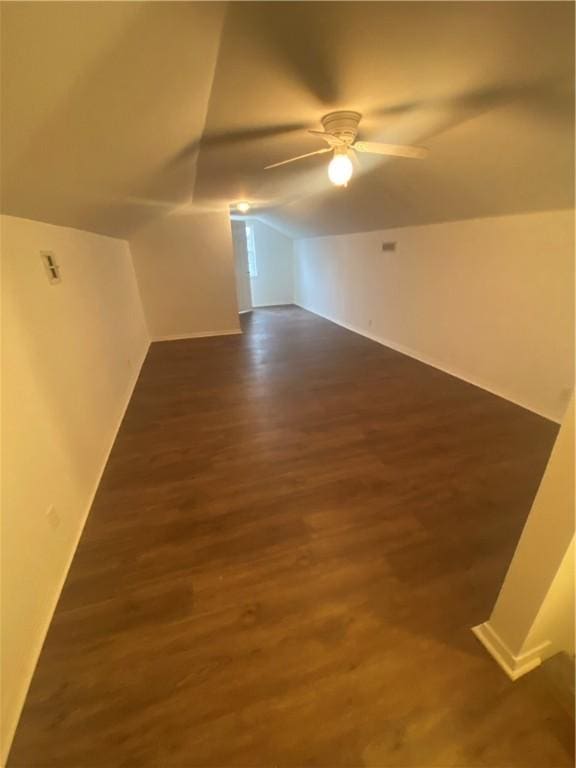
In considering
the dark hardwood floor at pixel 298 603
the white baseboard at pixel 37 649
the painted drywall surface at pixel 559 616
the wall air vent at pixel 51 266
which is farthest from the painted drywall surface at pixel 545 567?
the wall air vent at pixel 51 266

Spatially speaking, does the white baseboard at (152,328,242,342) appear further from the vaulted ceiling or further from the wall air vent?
the wall air vent

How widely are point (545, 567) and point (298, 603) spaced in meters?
0.97

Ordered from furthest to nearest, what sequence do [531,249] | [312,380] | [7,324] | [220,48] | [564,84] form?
[312,380] < [531,249] < [7,324] < [564,84] < [220,48]

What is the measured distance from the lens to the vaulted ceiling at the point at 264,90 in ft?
3.00

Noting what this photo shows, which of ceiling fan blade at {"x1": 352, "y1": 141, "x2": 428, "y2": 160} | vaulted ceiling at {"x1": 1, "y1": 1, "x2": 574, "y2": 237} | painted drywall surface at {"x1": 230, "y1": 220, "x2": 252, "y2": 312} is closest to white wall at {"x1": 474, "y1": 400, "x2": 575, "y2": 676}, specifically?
vaulted ceiling at {"x1": 1, "y1": 1, "x2": 574, "y2": 237}

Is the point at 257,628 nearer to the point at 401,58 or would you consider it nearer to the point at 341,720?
the point at 341,720

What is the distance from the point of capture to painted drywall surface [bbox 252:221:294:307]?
808 cm

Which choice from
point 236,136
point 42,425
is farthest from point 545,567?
point 236,136

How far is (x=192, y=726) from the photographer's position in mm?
1154

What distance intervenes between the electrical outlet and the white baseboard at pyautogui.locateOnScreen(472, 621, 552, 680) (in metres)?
1.98

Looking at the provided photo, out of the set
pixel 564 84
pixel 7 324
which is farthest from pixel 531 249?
pixel 7 324

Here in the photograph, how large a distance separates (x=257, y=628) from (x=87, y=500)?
135cm

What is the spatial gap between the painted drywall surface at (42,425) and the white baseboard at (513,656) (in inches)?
68.7

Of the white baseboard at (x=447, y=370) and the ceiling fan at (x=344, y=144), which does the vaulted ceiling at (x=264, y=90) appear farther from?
the white baseboard at (x=447, y=370)
